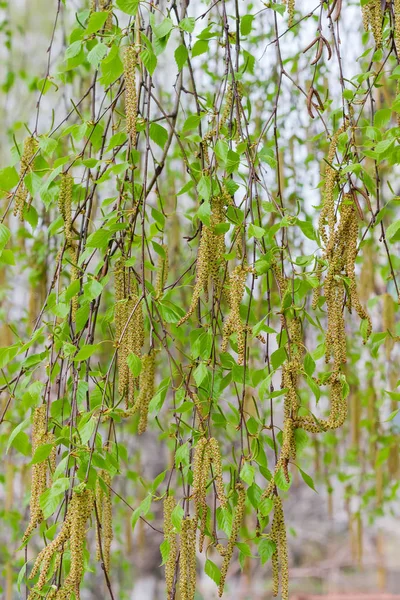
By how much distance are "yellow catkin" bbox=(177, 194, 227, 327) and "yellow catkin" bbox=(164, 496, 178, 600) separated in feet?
0.79

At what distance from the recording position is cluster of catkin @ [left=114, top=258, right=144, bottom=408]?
0.86 meters

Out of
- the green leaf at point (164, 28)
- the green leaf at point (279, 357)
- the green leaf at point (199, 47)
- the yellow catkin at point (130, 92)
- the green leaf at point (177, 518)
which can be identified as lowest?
the green leaf at point (177, 518)

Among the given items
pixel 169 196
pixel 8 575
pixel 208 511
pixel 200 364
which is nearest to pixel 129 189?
pixel 200 364

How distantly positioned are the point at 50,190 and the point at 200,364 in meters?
0.32

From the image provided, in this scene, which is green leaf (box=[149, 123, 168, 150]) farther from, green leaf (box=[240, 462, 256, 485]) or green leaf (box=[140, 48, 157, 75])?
green leaf (box=[240, 462, 256, 485])

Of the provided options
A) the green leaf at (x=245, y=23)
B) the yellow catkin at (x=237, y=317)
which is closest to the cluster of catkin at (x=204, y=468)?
the yellow catkin at (x=237, y=317)

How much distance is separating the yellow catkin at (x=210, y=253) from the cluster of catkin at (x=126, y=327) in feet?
0.19

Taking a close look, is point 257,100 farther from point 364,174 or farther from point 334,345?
point 334,345

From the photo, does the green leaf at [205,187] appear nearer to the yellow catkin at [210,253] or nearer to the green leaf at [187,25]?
the yellow catkin at [210,253]

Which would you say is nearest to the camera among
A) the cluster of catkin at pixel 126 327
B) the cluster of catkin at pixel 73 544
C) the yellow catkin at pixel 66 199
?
the cluster of catkin at pixel 73 544

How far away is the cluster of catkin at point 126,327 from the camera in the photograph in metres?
0.86

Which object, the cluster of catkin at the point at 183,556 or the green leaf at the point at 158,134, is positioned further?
the green leaf at the point at 158,134

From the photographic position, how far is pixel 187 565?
0.81 metres

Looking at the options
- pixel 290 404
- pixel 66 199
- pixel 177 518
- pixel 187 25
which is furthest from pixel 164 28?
pixel 177 518
